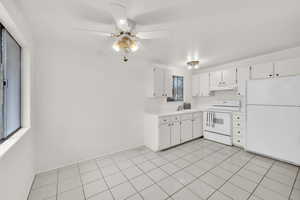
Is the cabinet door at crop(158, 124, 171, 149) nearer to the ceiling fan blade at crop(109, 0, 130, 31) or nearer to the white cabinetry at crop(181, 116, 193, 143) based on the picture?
the white cabinetry at crop(181, 116, 193, 143)

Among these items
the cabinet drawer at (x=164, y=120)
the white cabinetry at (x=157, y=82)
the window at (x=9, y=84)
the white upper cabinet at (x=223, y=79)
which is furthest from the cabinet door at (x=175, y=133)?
the window at (x=9, y=84)

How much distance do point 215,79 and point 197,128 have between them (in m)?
1.67

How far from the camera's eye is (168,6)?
4.56ft

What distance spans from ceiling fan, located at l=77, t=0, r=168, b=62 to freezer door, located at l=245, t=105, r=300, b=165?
2.78m

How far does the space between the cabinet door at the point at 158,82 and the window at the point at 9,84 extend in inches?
104

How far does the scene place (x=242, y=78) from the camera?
3.20 metres

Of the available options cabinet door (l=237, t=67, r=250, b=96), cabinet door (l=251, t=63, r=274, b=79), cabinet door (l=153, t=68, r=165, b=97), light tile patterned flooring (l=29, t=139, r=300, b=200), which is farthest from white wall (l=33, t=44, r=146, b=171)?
cabinet door (l=251, t=63, r=274, b=79)

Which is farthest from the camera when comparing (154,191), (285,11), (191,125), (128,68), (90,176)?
(191,125)

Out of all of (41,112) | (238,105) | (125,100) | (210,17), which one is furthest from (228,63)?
(41,112)

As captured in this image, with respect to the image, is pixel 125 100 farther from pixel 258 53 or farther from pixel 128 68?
A: pixel 258 53

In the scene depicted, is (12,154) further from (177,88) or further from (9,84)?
(177,88)

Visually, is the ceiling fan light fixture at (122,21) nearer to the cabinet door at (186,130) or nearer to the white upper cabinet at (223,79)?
the cabinet door at (186,130)

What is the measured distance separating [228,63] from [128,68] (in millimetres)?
3134

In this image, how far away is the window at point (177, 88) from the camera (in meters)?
4.11
